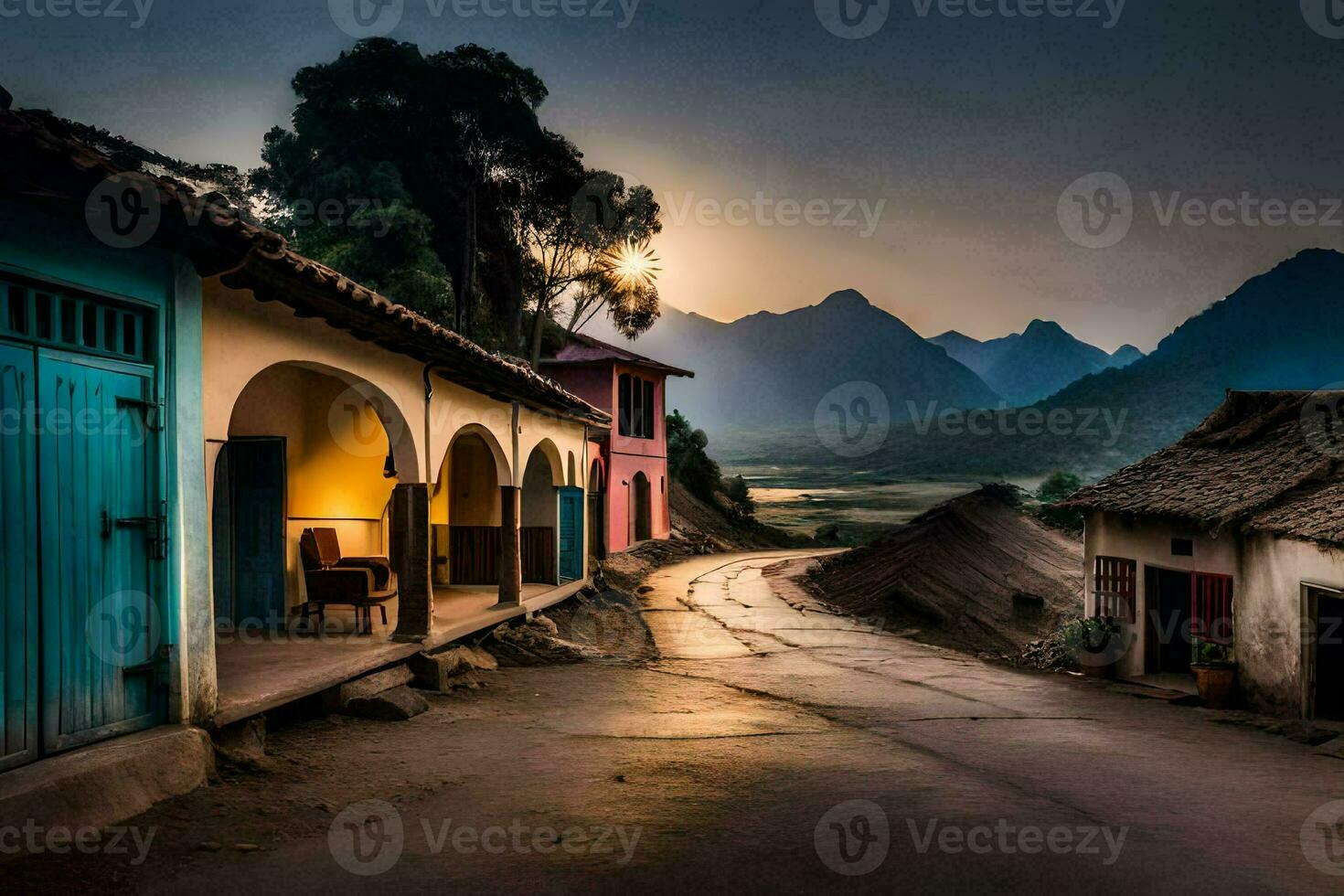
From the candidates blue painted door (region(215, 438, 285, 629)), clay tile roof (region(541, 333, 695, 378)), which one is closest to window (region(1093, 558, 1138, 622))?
blue painted door (region(215, 438, 285, 629))

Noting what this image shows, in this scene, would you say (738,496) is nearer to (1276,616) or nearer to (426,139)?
(426,139)

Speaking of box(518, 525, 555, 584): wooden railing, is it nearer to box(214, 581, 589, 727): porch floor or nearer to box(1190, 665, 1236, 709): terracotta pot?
box(214, 581, 589, 727): porch floor

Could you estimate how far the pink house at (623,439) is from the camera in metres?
25.6

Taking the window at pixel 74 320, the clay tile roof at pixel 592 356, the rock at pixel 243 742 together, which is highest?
the clay tile roof at pixel 592 356

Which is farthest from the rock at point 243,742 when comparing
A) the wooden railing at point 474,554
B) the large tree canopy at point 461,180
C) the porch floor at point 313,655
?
the large tree canopy at point 461,180

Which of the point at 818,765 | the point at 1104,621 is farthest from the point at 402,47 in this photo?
the point at 818,765

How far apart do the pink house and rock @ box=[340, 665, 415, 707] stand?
49.4 feet

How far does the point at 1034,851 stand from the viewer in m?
4.96

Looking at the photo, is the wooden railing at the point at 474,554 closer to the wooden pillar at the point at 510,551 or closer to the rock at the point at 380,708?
the wooden pillar at the point at 510,551

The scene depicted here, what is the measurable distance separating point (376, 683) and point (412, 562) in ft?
5.08

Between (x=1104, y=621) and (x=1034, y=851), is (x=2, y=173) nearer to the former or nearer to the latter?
(x=1034, y=851)

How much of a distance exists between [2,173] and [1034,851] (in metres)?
6.66

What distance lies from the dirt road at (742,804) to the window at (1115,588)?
3573mm

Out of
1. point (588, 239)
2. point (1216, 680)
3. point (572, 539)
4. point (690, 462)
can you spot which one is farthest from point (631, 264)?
point (1216, 680)
